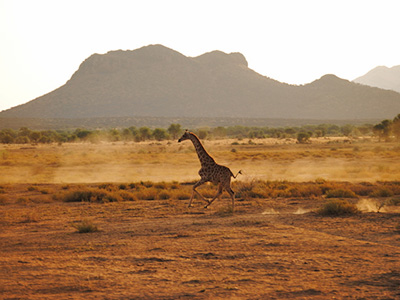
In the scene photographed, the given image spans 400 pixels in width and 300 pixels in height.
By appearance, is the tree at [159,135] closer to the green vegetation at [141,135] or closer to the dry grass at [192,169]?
the green vegetation at [141,135]

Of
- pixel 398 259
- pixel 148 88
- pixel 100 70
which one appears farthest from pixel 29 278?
pixel 100 70

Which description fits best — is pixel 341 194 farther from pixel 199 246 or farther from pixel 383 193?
pixel 199 246

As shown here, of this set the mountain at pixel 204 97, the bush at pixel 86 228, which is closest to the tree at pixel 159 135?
the bush at pixel 86 228

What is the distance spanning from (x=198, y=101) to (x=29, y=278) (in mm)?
162834

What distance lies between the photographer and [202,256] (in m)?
9.86

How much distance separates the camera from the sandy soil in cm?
775

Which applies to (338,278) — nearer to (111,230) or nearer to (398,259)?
(398,259)

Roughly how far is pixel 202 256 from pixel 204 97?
537 feet

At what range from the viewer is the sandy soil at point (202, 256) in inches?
305

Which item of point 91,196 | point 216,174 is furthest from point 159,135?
point 216,174

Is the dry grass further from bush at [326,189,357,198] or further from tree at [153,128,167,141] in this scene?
tree at [153,128,167,141]

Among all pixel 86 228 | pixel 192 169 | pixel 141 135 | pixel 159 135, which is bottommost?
pixel 192 169

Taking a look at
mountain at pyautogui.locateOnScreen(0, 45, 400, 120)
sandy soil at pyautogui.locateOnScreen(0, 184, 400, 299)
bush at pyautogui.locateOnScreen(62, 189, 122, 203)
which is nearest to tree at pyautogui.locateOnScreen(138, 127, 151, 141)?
bush at pyautogui.locateOnScreen(62, 189, 122, 203)

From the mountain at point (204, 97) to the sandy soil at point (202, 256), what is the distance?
5722 inches
